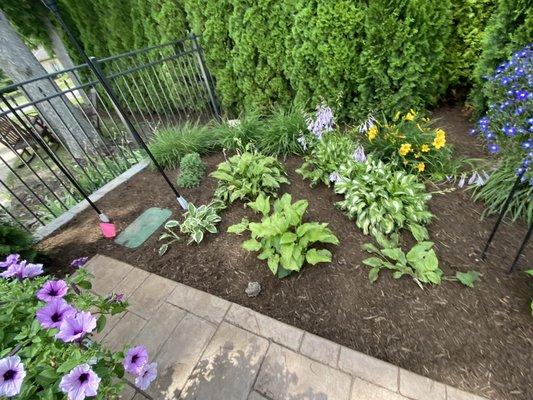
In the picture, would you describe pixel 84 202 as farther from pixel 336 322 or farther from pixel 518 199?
pixel 518 199

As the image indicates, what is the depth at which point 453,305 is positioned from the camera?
1.81 m

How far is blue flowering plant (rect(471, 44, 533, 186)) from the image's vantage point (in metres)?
2.08

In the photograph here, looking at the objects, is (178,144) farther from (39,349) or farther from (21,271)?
(39,349)

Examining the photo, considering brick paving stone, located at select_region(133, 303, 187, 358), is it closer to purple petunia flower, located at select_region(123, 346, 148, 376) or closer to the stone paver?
the stone paver

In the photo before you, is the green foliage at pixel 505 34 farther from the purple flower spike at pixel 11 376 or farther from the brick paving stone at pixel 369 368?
the purple flower spike at pixel 11 376

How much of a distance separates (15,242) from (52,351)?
2008mm

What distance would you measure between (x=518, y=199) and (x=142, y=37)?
642 cm

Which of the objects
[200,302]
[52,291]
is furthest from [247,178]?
[52,291]

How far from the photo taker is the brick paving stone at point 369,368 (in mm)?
1526

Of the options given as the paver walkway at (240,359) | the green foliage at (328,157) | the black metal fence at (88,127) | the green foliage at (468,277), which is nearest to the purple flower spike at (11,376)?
the paver walkway at (240,359)

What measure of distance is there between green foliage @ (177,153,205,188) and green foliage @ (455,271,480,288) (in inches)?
102

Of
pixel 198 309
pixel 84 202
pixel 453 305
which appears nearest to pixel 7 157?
pixel 84 202

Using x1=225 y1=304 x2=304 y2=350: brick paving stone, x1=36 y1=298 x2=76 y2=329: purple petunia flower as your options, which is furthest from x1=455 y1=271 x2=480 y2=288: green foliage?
A: x1=36 y1=298 x2=76 y2=329: purple petunia flower

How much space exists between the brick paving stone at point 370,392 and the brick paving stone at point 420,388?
0.16 ft
